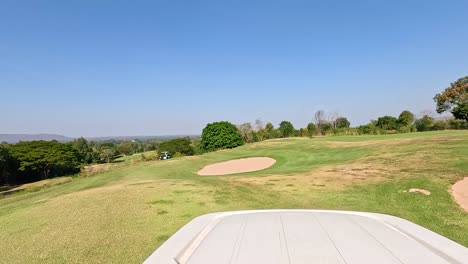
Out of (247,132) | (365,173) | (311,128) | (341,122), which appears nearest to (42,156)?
(247,132)

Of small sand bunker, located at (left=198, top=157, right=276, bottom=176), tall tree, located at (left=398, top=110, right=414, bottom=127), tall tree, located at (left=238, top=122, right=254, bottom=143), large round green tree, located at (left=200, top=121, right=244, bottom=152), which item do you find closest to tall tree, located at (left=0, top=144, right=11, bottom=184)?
large round green tree, located at (left=200, top=121, right=244, bottom=152)

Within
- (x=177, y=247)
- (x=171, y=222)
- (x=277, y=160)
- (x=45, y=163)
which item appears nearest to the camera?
(x=177, y=247)

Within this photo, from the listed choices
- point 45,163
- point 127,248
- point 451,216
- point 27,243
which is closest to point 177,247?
point 127,248

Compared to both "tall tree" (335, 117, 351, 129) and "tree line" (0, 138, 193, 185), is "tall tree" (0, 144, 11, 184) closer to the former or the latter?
"tree line" (0, 138, 193, 185)

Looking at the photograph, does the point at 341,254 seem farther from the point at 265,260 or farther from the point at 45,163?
the point at 45,163

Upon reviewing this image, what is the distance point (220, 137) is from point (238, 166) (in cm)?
3084

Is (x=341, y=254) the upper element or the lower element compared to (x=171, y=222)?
upper

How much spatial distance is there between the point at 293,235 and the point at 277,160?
15.6 m

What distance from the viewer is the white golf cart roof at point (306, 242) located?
1904mm

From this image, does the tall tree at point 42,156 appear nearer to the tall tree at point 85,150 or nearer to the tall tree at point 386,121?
the tall tree at point 85,150

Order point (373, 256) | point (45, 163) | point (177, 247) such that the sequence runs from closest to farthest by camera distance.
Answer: point (373, 256) < point (177, 247) < point (45, 163)

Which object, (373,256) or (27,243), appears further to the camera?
(27,243)

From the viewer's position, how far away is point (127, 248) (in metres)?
4.28

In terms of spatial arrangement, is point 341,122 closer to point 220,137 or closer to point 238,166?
point 220,137
